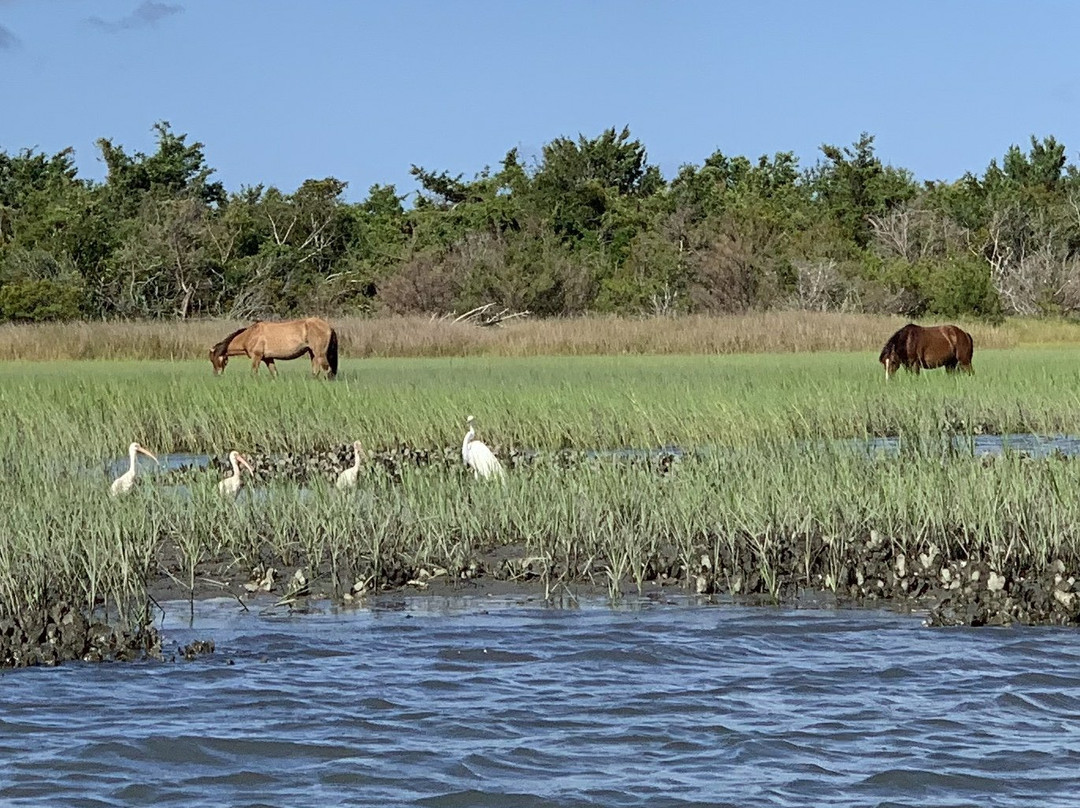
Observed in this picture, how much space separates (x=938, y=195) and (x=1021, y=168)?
16.3 ft

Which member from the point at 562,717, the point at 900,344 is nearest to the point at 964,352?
the point at 900,344

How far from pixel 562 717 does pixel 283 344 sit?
22.8 metres

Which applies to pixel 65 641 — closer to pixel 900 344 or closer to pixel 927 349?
pixel 900 344

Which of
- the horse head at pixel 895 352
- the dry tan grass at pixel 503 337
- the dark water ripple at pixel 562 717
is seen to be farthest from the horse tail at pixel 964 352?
the dark water ripple at pixel 562 717

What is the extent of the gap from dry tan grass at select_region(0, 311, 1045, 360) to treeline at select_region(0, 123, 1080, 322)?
743 centimetres

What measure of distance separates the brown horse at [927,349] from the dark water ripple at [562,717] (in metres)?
15.8

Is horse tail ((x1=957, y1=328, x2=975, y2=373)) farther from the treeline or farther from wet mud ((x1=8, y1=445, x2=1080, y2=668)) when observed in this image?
the treeline

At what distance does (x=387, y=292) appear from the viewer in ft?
159

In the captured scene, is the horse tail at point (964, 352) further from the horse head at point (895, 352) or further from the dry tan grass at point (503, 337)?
the dry tan grass at point (503, 337)

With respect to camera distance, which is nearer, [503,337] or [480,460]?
[480,460]

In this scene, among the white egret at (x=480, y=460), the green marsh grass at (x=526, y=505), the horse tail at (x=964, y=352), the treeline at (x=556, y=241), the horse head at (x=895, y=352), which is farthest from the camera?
the treeline at (x=556, y=241)

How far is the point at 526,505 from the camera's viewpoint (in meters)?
9.88

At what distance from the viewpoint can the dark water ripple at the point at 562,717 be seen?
5.27 m

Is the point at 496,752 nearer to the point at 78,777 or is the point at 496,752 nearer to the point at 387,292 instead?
the point at 78,777
